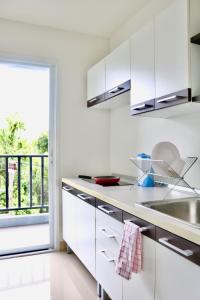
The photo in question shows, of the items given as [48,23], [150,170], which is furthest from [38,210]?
[48,23]

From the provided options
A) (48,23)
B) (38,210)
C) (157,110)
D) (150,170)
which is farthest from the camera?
(38,210)

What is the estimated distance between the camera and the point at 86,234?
219 cm

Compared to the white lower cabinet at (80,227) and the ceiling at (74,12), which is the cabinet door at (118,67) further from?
the white lower cabinet at (80,227)

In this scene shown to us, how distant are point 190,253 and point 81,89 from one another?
7.85 feet

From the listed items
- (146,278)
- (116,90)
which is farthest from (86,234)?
(116,90)

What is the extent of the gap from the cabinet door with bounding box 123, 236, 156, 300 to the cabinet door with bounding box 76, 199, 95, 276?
0.64 metres

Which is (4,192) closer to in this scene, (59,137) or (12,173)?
(12,173)

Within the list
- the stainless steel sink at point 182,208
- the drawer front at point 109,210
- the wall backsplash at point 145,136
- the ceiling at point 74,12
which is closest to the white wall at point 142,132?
the wall backsplash at point 145,136

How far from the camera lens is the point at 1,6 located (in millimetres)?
2465

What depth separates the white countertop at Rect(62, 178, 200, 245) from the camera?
1.08 metres

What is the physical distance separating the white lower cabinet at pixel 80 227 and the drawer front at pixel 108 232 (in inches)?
4.9

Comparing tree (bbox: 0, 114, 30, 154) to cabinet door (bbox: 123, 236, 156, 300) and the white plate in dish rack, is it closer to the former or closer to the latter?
the white plate in dish rack

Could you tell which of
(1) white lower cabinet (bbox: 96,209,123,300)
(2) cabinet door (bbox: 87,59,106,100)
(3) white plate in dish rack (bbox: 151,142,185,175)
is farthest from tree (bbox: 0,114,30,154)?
(3) white plate in dish rack (bbox: 151,142,185,175)

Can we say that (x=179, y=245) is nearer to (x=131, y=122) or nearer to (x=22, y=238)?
(x=131, y=122)
